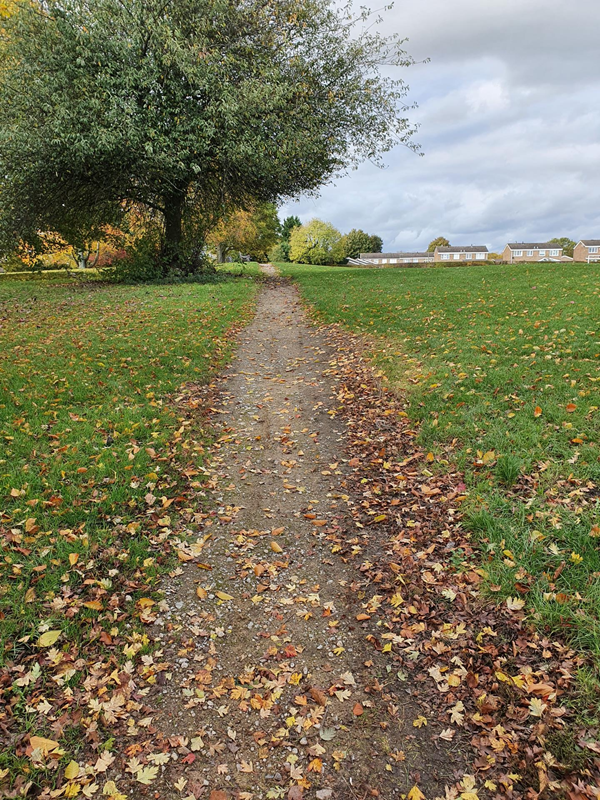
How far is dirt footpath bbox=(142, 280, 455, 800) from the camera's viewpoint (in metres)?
2.95

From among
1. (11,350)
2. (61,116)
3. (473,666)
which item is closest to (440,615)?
(473,666)

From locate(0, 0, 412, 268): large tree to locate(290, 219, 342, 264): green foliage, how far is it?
132ft

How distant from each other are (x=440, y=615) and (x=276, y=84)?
2017cm

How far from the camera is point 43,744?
3.00m

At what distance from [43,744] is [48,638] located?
82 cm

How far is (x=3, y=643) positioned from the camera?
3.57 m

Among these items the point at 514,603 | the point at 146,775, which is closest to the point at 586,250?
the point at 514,603

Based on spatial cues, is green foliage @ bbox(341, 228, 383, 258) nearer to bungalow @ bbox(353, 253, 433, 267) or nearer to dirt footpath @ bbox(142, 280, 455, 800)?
bungalow @ bbox(353, 253, 433, 267)

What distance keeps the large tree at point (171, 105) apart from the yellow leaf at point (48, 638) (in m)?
16.3

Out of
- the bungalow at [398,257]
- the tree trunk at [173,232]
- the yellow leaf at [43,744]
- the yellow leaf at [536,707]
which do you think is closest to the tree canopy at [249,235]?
the tree trunk at [173,232]

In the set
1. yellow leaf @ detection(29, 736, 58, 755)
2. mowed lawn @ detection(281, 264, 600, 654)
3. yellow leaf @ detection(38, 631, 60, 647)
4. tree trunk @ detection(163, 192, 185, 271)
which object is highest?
tree trunk @ detection(163, 192, 185, 271)

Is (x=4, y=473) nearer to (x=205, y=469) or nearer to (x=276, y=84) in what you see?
(x=205, y=469)

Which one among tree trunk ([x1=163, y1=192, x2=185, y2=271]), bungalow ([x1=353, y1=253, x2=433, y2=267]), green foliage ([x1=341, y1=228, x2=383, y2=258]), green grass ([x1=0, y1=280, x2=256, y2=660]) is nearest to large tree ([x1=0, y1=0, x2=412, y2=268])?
tree trunk ([x1=163, y1=192, x2=185, y2=271])

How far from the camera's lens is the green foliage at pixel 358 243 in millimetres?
87919
